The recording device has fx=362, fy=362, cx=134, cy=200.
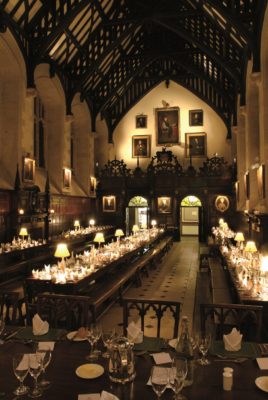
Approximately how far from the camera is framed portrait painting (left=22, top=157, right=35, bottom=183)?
41.6ft

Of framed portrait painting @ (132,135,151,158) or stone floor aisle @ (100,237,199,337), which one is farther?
framed portrait painting @ (132,135,151,158)

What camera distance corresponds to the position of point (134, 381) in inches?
91.6

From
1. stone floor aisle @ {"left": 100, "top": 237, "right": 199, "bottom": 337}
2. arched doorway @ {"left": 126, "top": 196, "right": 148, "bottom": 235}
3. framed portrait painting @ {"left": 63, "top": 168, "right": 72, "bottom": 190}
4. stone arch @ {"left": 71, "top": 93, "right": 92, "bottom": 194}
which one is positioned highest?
stone arch @ {"left": 71, "top": 93, "right": 92, "bottom": 194}

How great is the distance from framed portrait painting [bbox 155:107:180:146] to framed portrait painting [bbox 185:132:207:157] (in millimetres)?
722

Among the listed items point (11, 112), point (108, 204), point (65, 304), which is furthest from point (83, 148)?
point (65, 304)

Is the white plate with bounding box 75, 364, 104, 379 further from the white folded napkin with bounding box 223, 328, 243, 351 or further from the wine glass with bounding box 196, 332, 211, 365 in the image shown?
the white folded napkin with bounding box 223, 328, 243, 351

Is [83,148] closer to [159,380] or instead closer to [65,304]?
[65,304]

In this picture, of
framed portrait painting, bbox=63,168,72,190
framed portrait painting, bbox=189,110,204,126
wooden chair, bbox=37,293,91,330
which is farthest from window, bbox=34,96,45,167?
wooden chair, bbox=37,293,91,330

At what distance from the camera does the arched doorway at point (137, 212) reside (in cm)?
2081

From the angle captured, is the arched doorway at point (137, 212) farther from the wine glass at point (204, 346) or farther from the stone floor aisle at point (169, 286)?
the wine glass at point (204, 346)

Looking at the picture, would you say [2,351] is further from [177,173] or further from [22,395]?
[177,173]

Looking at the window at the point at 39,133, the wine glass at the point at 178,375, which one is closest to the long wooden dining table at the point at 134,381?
the wine glass at the point at 178,375

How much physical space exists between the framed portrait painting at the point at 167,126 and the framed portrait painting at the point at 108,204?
15.3 ft

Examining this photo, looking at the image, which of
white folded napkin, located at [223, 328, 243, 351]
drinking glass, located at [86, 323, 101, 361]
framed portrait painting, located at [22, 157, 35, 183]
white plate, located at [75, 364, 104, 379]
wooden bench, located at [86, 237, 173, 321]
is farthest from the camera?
framed portrait painting, located at [22, 157, 35, 183]
